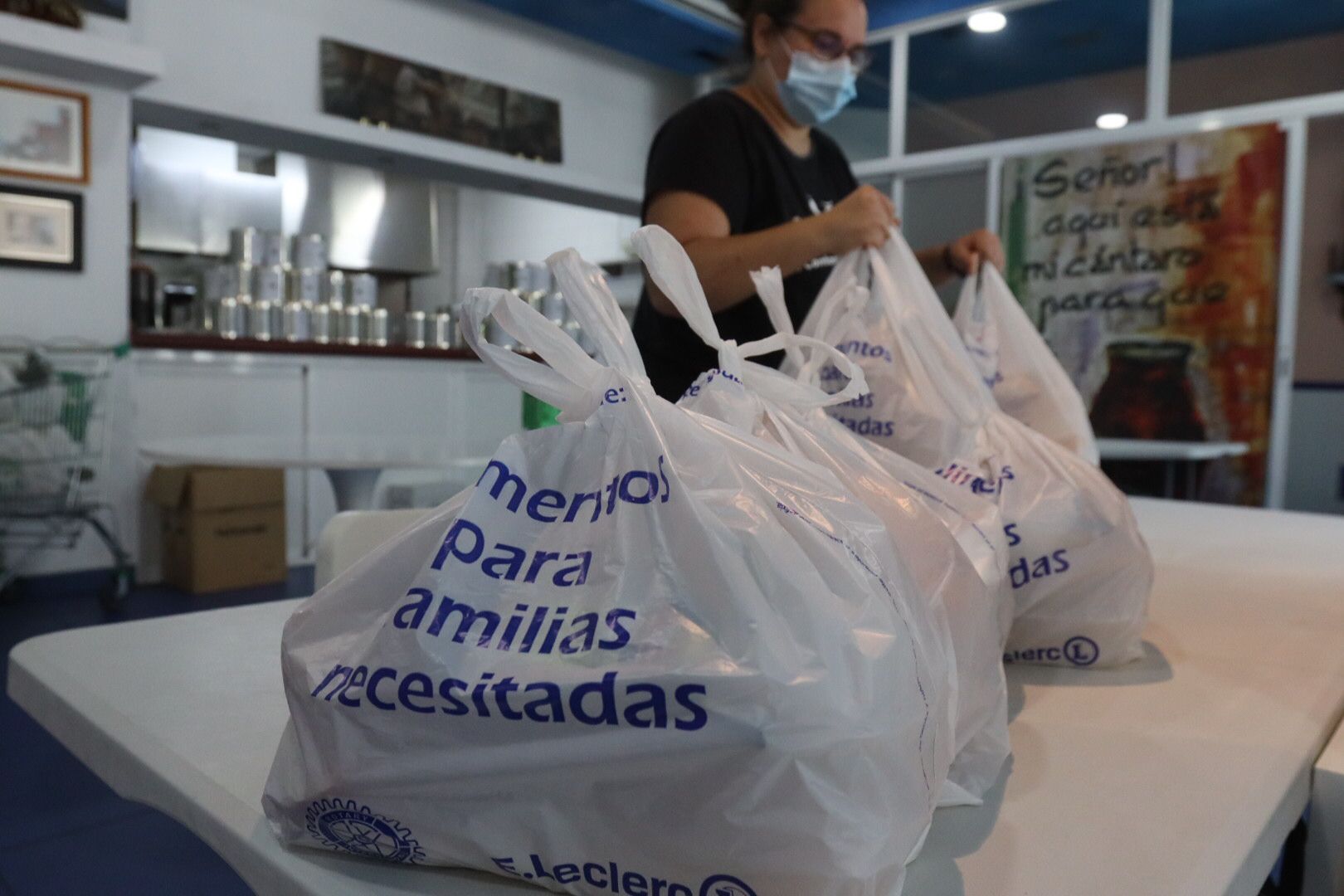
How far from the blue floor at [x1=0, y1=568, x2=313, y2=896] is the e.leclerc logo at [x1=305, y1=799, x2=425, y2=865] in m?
0.85

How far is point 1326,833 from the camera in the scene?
485 mm

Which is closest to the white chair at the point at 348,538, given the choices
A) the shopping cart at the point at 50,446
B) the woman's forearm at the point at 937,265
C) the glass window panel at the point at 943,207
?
the woman's forearm at the point at 937,265

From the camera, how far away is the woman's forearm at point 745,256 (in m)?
0.91

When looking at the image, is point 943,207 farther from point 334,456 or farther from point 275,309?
point 334,456

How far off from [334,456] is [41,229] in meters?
1.92

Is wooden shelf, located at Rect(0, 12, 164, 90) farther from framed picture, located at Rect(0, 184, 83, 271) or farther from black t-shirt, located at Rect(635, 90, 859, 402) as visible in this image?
black t-shirt, located at Rect(635, 90, 859, 402)

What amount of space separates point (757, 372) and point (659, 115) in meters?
5.57

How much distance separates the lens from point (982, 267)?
3.48 ft

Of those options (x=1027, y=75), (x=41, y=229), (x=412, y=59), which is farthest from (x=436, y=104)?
(x=1027, y=75)

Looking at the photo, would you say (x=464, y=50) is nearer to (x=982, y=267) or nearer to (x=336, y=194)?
(x=336, y=194)

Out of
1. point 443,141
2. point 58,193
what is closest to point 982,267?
point 58,193

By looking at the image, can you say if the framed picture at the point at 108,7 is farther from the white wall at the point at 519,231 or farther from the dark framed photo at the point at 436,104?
the white wall at the point at 519,231

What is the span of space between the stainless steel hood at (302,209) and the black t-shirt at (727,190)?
12.9ft

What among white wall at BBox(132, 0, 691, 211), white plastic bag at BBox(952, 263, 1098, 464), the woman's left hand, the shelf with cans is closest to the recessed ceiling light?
white wall at BBox(132, 0, 691, 211)
